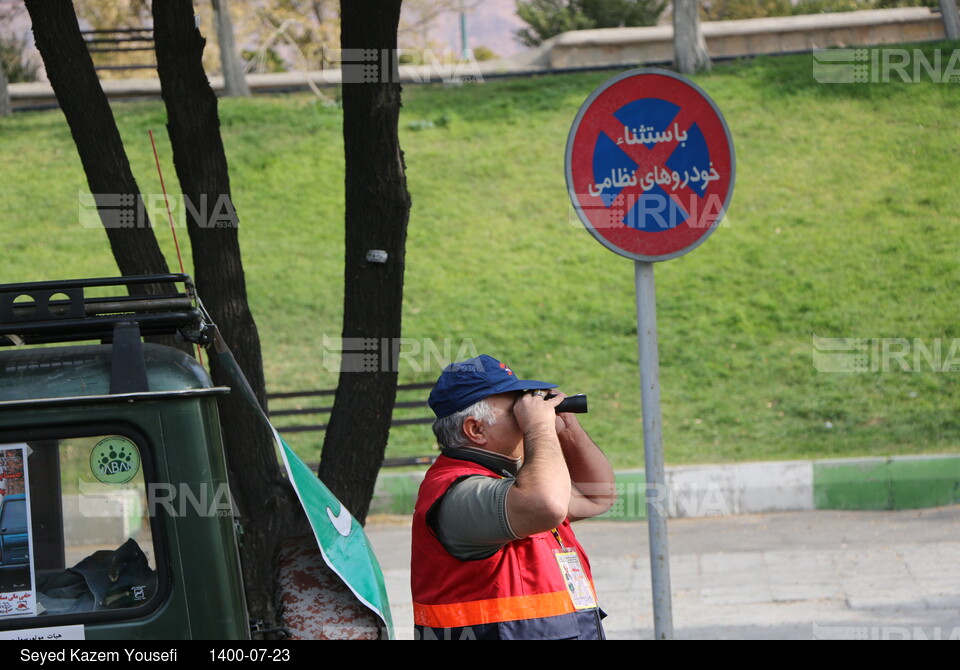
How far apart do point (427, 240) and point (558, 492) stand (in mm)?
11862

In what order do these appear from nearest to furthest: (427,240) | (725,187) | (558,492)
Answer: (558,492) → (725,187) → (427,240)

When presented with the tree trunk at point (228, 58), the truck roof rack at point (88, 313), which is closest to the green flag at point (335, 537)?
the truck roof rack at point (88, 313)

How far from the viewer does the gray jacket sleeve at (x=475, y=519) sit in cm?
237

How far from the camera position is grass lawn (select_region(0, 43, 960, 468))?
34.7 feet

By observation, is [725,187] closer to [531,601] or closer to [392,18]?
[392,18]

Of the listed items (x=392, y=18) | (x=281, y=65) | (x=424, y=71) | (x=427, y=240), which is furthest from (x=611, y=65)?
(x=392, y=18)

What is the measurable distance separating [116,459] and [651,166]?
8.51ft

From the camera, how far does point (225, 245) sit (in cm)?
462

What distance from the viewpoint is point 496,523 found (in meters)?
2.37

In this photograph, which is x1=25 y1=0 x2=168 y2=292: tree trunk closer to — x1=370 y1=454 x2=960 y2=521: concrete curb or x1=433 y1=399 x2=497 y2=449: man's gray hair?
x1=433 y1=399 x2=497 y2=449: man's gray hair

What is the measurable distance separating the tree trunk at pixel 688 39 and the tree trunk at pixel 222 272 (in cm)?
1470

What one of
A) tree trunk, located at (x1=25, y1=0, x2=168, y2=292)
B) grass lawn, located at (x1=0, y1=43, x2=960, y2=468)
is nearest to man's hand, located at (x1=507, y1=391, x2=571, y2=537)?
tree trunk, located at (x1=25, y1=0, x2=168, y2=292)

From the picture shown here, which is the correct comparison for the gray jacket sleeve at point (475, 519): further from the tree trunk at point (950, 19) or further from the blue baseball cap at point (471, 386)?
the tree trunk at point (950, 19)
